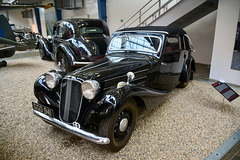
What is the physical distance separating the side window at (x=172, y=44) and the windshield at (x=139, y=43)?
0.25 m

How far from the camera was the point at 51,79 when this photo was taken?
94.7 inches

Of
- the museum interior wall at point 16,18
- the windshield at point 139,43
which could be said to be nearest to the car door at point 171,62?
the windshield at point 139,43

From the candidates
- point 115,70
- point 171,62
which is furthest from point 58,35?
point 115,70

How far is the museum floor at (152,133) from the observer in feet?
7.15

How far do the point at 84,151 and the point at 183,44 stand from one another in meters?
3.16

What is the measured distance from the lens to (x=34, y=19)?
20734mm

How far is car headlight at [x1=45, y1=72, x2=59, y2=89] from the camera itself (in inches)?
93.9

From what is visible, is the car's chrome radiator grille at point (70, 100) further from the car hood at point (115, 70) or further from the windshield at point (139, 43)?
the windshield at point (139, 43)

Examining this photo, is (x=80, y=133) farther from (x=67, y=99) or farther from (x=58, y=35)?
(x=58, y=35)

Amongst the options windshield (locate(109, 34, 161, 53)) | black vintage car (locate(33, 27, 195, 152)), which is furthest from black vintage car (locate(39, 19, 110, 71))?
windshield (locate(109, 34, 161, 53))

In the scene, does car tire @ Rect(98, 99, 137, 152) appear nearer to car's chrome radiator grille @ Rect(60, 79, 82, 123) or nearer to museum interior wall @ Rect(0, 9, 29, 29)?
car's chrome radiator grille @ Rect(60, 79, 82, 123)

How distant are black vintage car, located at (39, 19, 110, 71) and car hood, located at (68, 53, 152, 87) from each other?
247cm

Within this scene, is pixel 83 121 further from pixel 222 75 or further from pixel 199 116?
pixel 222 75

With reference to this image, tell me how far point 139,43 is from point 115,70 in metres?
0.95
